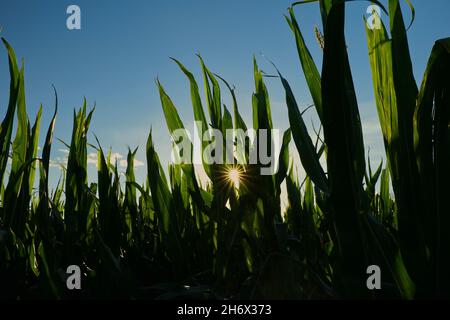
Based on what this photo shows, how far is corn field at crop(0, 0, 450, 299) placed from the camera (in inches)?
19.0

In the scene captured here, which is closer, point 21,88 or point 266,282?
point 266,282

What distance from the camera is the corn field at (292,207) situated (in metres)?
0.48

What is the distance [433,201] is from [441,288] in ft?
0.35

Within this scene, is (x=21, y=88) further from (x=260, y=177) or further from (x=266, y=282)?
(x=266, y=282)

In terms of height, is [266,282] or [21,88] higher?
[21,88]

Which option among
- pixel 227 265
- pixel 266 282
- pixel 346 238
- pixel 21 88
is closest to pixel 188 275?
pixel 227 265

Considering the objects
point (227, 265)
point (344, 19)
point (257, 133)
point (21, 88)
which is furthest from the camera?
point (21, 88)

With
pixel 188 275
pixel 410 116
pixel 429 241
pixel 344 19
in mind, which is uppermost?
pixel 344 19

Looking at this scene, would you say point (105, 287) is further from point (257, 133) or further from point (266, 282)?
point (257, 133)

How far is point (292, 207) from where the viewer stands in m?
0.99
